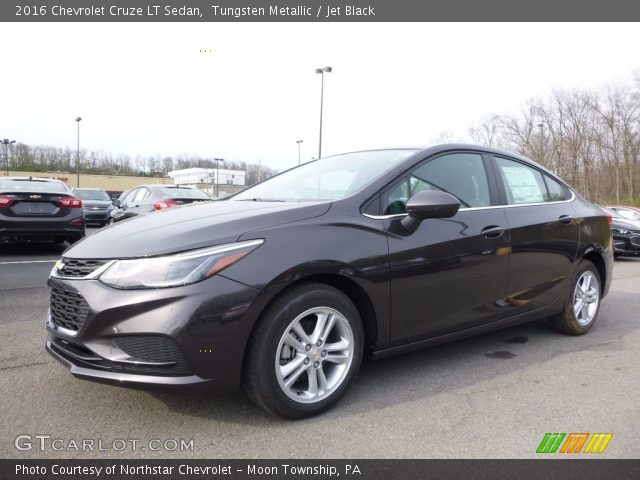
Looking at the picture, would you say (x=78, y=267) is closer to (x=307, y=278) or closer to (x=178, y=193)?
(x=307, y=278)

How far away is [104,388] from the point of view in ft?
9.86

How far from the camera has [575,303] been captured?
439 centimetres

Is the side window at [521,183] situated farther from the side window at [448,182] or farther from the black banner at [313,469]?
the black banner at [313,469]

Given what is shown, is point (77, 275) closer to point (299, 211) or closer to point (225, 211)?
point (225, 211)

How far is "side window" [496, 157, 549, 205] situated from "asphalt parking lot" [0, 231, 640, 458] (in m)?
1.24

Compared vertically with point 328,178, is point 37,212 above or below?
below

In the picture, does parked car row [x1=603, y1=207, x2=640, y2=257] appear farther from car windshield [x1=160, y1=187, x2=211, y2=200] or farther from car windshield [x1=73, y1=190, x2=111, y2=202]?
car windshield [x1=73, y1=190, x2=111, y2=202]

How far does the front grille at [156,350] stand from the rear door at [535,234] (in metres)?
2.43

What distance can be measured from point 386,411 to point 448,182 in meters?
1.65

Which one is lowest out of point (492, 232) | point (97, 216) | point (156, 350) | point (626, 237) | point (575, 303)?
point (97, 216)

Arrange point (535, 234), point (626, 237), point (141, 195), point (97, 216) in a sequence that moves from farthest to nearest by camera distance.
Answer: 1. point (97, 216)
2. point (626, 237)
3. point (141, 195)
4. point (535, 234)

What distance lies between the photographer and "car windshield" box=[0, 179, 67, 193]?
845 centimetres

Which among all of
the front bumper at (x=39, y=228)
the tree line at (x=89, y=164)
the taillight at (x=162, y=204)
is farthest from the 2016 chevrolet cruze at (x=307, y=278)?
the tree line at (x=89, y=164)

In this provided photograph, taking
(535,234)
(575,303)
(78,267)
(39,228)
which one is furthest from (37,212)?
(575,303)
